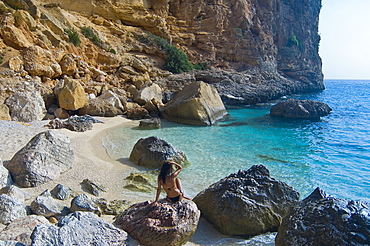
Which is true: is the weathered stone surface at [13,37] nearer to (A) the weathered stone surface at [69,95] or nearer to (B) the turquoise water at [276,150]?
(A) the weathered stone surface at [69,95]

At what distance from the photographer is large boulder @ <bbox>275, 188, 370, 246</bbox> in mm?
3963

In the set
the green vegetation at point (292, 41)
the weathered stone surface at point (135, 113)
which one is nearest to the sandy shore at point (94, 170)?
the weathered stone surface at point (135, 113)

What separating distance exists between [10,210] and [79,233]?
1.71 metres

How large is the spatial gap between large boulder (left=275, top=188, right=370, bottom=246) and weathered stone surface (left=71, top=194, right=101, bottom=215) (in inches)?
140

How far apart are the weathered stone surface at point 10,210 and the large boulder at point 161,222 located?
1.76 m

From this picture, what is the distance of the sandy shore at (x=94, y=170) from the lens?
17.8 ft

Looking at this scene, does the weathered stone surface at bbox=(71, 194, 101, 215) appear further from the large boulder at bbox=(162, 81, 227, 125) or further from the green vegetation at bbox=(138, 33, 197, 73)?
the green vegetation at bbox=(138, 33, 197, 73)

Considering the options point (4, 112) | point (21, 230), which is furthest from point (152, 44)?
point (21, 230)

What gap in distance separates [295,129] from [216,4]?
2327 centimetres

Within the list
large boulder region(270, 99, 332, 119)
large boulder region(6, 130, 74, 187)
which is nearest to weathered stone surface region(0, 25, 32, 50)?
large boulder region(6, 130, 74, 187)

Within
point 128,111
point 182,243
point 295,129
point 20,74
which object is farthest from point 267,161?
point 20,74

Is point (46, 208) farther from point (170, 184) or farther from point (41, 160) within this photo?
point (170, 184)

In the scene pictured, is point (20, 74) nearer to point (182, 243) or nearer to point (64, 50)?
point (64, 50)

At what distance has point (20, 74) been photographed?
15.0 m
